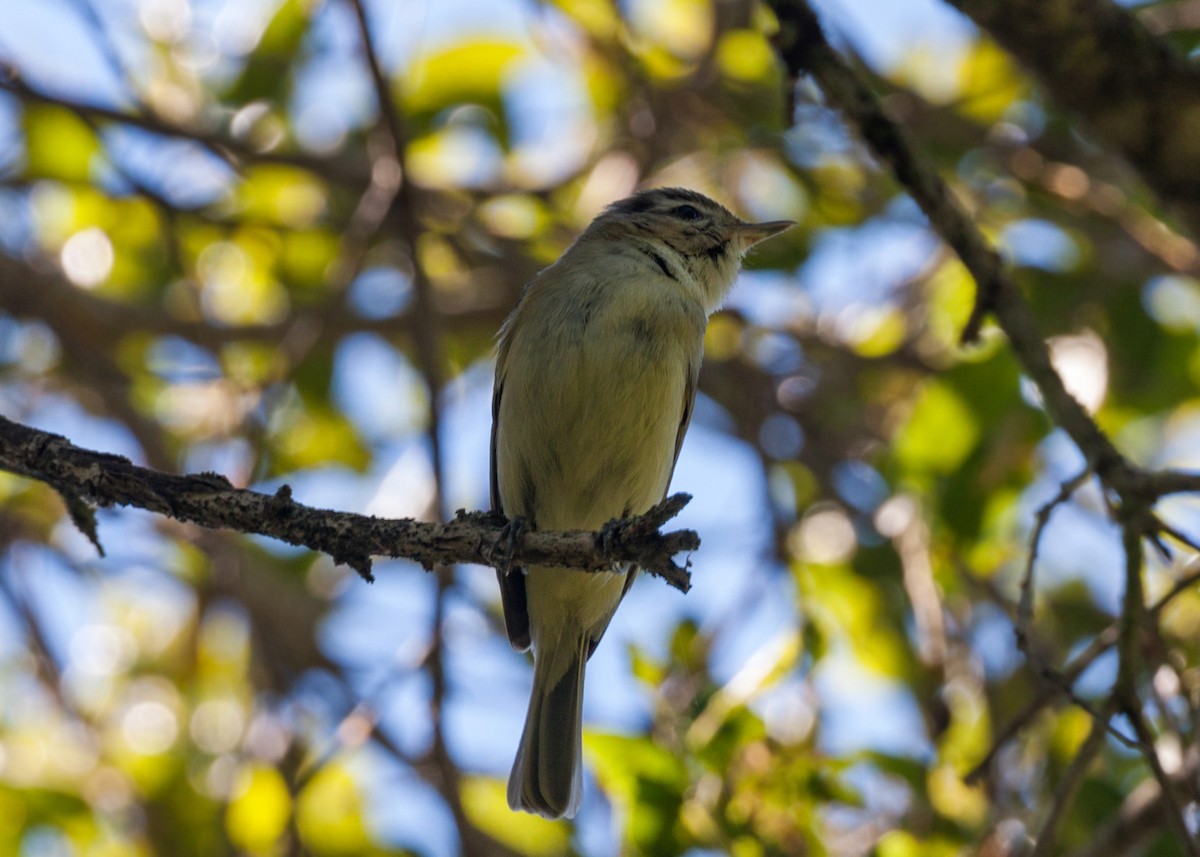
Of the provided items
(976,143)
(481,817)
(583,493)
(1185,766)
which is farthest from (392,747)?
(976,143)

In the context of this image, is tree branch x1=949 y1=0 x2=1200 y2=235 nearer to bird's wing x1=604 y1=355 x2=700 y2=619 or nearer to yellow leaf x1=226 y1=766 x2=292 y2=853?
bird's wing x1=604 y1=355 x2=700 y2=619

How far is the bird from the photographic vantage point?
4.26m

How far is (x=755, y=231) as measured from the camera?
5.20m

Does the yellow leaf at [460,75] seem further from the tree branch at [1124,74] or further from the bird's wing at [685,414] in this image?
the tree branch at [1124,74]

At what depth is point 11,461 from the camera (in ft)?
9.57

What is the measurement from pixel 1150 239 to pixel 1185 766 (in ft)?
10.5

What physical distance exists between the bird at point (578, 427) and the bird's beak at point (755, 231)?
243 mm

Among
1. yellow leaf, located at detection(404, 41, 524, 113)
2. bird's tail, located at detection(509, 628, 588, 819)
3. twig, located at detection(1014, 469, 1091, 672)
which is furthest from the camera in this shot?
yellow leaf, located at detection(404, 41, 524, 113)

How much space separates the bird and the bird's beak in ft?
0.80

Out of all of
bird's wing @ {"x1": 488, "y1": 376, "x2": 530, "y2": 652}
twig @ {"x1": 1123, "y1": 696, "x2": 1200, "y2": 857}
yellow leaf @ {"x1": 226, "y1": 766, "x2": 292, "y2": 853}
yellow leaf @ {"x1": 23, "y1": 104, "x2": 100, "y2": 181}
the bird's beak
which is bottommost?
twig @ {"x1": 1123, "y1": 696, "x2": 1200, "y2": 857}

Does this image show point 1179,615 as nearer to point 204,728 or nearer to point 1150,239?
point 1150,239

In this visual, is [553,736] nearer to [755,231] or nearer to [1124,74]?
[755,231]

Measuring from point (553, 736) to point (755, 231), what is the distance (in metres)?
2.13

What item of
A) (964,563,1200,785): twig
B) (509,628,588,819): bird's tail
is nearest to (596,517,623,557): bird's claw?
(964,563,1200,785): twig
